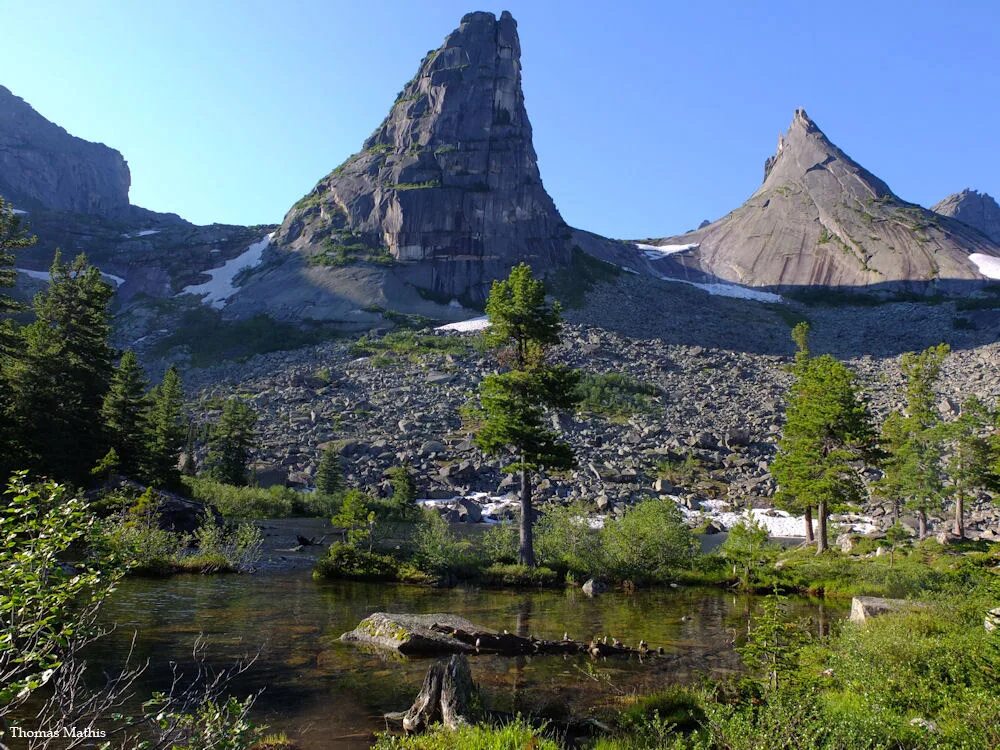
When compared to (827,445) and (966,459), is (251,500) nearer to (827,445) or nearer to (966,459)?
(827,445)

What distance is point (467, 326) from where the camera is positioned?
108 metres

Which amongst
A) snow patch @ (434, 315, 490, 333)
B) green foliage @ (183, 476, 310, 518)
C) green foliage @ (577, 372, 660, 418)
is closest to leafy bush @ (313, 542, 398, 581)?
green foliage @ (183, 476, 310, 518)

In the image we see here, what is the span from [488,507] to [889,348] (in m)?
85.8

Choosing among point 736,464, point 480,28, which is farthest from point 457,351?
point 480,28

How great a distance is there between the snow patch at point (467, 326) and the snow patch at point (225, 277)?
144 feet

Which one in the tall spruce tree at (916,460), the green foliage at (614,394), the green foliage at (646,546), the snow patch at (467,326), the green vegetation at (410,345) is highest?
the snow patch at (467,326)

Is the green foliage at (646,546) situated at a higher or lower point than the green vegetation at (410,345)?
lower

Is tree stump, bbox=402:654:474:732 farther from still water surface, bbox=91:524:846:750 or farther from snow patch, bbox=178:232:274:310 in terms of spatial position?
snow patch, bbox=178:232:274:310

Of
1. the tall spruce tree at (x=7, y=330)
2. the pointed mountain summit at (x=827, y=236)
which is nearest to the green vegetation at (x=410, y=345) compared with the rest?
the tall spruce tree at (x=7, y=330)


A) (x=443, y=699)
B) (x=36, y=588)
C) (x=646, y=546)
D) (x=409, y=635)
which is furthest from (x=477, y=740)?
(x=646, y=546)

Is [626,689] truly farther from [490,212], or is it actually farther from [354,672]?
[490,212]

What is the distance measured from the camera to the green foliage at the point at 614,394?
7875 cm

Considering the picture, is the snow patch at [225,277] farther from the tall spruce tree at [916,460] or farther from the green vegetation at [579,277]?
the tall spruce tree at [916,460]

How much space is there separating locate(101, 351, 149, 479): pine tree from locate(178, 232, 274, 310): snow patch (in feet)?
277
